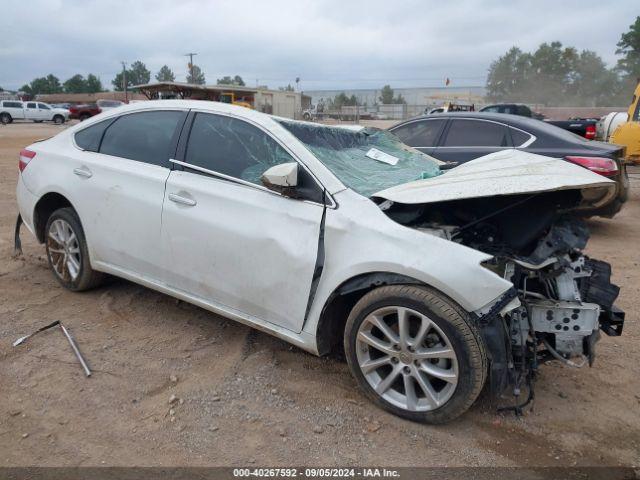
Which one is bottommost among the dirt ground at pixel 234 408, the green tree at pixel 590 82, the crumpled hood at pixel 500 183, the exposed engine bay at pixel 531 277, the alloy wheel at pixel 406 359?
the dirt ground at pixel 234 408

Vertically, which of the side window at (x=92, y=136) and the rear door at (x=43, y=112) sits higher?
the side window at (x=92, y=136)

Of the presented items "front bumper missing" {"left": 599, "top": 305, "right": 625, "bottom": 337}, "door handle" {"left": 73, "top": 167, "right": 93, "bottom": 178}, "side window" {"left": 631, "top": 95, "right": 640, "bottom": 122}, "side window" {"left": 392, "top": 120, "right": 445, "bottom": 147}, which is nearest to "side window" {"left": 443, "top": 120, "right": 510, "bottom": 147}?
"side window" {"left": 392, "top": 120, "right": 445, "bottom": 147}

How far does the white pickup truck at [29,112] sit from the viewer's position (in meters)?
36.0

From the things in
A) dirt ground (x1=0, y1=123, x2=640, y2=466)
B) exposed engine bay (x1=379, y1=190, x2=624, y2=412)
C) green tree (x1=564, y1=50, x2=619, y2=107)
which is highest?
green tree (x1=564, y1=50, x2=619, y2=107)

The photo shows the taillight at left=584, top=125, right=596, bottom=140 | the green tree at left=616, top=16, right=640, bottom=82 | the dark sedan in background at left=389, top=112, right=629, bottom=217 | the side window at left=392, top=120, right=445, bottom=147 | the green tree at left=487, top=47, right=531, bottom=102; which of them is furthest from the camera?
the green tree at left=487, top=47, right=531, bottom=102

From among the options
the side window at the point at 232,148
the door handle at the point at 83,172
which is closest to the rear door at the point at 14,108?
the door handle at the point at 83,172

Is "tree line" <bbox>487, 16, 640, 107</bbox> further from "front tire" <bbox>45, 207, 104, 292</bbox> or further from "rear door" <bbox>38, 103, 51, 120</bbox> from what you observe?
"front tire" <bbox>45, 207, 104, 292</bbox>

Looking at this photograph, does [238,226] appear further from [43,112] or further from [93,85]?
[93,85]

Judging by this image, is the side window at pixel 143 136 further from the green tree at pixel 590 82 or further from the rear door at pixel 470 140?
the green tree at pixel 590 82

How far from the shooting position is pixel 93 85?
103 meters

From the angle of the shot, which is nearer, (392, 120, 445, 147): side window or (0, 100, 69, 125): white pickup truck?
(392, 120, 445, 147): side window

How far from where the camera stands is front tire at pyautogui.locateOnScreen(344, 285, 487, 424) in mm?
2541

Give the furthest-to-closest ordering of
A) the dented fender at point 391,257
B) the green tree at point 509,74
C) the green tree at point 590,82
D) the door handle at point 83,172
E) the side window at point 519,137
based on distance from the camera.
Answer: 1. the green tree at point 509,74
2. the green tree at point 590,82
3. the side window at point 519,137
4. the door handle at point 83,172
5. the dented fender at point 391,257

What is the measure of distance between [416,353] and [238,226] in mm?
1289
